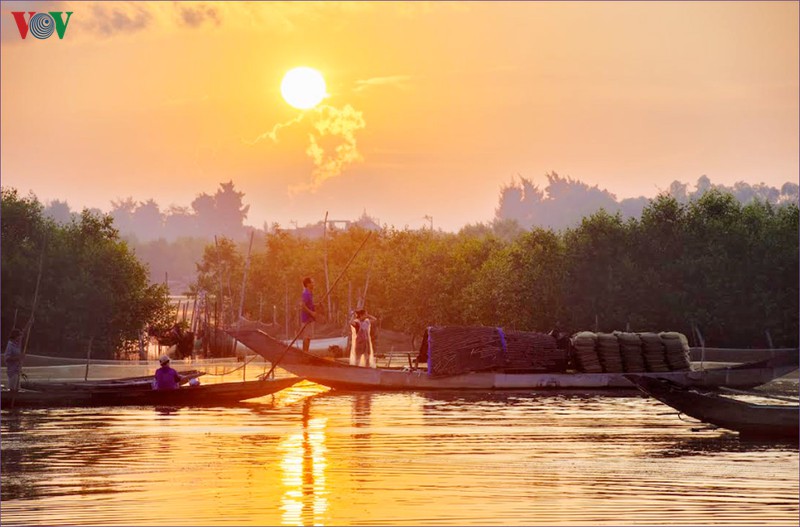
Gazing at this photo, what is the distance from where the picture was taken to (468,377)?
36.8m

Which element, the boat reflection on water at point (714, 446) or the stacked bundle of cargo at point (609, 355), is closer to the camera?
the boat reflection on water at point (714, 446)

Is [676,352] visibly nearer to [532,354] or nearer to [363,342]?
[532,354]

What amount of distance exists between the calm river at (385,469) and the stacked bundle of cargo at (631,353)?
273 inches

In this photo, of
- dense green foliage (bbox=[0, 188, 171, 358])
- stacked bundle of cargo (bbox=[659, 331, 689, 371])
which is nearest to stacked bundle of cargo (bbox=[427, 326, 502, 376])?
stacked bundle of cargo (bbox=[659, 331, 689, 371])

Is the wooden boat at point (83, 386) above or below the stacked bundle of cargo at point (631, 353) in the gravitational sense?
below

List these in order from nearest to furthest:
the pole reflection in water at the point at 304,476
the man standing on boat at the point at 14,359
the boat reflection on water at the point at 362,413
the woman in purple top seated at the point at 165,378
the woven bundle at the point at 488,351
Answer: the pole reflection in water at the point at 304,476, the boat reflection on water at the point at 362,413, the man standing on boat at the point at 14,359, the woman in purple top seated at the point at 165,378, the woven bundle at the point at 488,351

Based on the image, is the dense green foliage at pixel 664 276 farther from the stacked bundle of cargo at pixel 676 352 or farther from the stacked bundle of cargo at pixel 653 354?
the stacked bundle of cargo at pixel 653 354

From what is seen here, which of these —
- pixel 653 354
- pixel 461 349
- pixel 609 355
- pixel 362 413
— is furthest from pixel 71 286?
pixel 362 413

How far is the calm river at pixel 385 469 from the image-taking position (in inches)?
623

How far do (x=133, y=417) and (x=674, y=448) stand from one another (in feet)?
42.1

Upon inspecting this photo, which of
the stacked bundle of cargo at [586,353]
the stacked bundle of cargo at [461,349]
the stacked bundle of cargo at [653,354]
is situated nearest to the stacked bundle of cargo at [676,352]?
the stacked bundle of cargo at [653,354]

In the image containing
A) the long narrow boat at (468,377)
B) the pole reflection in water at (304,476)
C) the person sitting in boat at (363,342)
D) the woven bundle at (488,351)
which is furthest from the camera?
the person sitting in boat at (363,342)

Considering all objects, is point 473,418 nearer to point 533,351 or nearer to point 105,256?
point 533,351

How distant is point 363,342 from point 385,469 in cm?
1922
